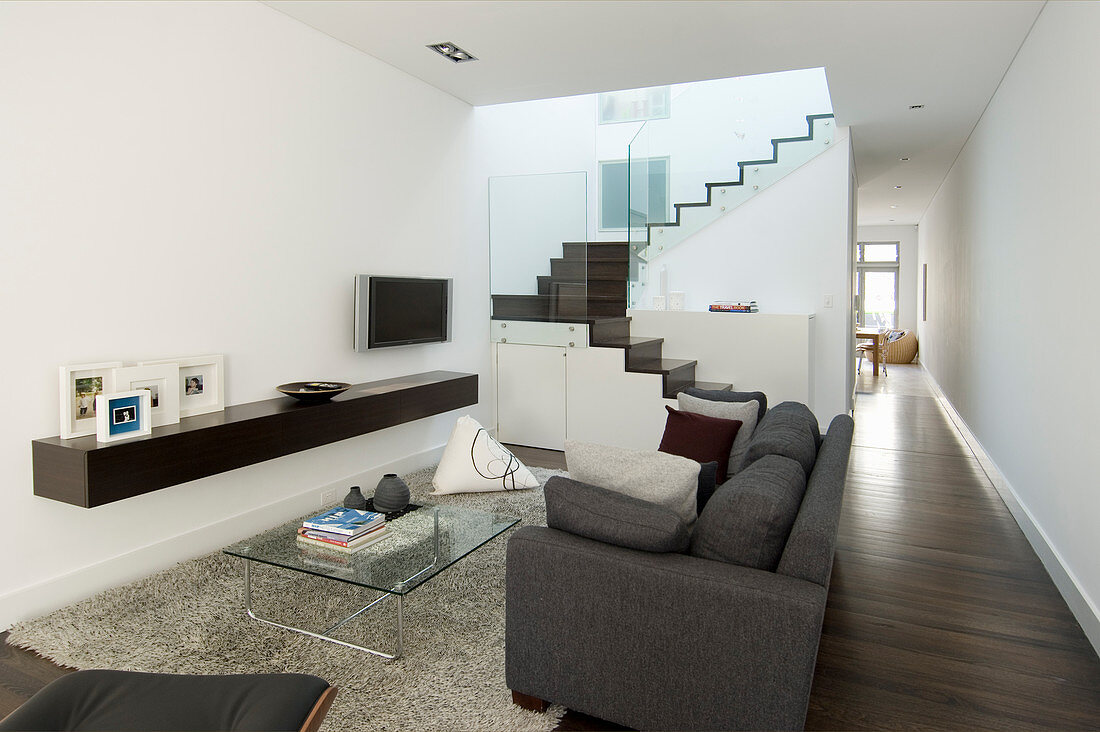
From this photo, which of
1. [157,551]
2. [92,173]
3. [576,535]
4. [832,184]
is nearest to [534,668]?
[576,535]

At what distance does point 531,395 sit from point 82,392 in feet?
11.4

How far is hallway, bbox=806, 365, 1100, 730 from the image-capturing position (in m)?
2.23

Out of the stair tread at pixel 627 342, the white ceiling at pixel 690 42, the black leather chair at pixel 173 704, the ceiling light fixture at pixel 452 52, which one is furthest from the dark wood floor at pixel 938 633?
the ceiling light fixture at pixel 452 52

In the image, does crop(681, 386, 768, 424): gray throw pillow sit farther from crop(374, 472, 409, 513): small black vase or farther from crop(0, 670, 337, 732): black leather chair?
crop(0, 670, 337, 732): black leather chair

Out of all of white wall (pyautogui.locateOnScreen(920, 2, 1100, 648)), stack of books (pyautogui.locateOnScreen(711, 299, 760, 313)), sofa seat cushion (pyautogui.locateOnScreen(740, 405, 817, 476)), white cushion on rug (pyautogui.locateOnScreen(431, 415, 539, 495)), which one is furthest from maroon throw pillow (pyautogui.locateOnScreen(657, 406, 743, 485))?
stack of books (pyautogui.locateOnScreen(711, 299, 760, 313))

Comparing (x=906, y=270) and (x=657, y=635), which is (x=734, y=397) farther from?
(x=906, y=270)

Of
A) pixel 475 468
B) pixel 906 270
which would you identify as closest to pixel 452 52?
pixel 475 468

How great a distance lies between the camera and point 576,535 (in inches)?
86.0

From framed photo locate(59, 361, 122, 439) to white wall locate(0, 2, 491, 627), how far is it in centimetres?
8

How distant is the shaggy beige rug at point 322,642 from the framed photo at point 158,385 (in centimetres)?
73

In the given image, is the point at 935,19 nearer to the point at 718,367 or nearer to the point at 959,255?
the point at 718,367

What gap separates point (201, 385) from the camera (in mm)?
3422

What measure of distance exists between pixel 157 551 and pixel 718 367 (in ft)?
14.2

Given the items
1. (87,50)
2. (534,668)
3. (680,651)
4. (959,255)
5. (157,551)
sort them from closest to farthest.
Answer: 1. (680,651)
2. (534,668)
3. (87,50)
4. (157,551)
5. (959,255)
